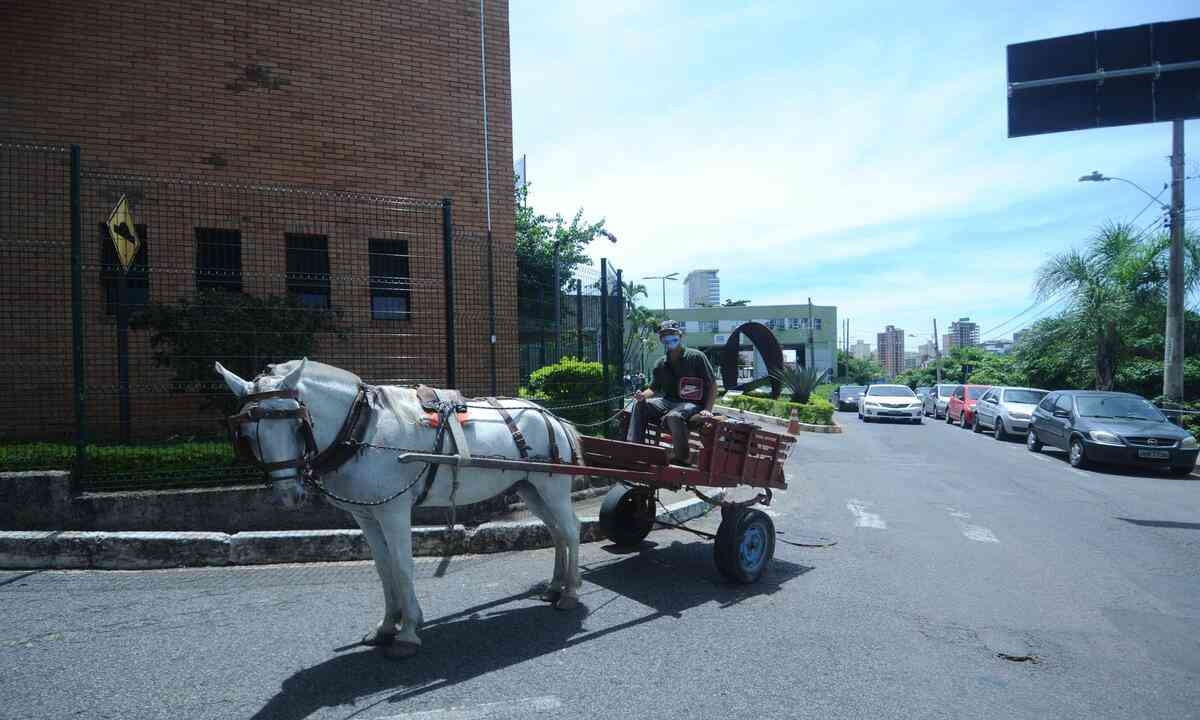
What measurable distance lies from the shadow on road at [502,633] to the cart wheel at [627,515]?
8.2 inches

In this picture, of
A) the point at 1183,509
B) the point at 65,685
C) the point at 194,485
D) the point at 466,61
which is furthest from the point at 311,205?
the point at 1183,509

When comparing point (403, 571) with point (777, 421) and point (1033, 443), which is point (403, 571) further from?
point (777, 421)

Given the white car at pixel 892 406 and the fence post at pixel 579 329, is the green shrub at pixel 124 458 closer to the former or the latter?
the fence post at pixel 579 329

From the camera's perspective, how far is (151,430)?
745 cm

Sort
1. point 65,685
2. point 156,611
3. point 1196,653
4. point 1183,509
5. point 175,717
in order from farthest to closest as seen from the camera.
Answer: point 1183,509 < point 156,611 < point 1196,653 < point 65,685 < point 175,717

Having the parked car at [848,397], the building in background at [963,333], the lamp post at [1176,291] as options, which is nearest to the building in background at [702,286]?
the building in background at [963,333]

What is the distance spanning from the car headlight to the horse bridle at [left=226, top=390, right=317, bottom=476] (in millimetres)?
13679

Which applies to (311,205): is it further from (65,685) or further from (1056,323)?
(1056,323)

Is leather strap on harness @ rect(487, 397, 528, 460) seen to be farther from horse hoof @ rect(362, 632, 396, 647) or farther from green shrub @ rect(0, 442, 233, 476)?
green shrub @ rect(0, 442, 233, 476)

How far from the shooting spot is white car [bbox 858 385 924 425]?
24391 mm

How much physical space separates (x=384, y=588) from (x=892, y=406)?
23.9 meters

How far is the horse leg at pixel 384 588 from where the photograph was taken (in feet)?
13.4

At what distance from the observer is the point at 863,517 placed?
8031mm

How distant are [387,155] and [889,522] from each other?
9147mm
